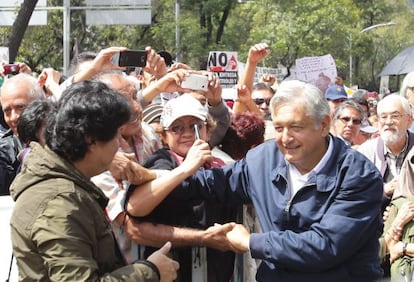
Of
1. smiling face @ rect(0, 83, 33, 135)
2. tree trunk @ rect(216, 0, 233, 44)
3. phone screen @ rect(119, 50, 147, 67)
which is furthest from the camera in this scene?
tree trunk @ rect(216, 0, 233, 44)

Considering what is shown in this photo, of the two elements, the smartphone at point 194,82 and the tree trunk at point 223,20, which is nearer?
the smartphone at point 194,82

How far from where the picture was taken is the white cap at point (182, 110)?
154 inches

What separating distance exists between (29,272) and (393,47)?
67.4m

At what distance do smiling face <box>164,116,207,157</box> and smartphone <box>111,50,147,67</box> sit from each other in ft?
4.53

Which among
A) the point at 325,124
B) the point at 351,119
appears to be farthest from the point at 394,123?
the point at 325,124

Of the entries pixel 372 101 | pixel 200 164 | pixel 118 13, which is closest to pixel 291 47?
pixel 118 13

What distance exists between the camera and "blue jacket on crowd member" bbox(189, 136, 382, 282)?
3.25m

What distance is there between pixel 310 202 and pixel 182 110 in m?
0.92

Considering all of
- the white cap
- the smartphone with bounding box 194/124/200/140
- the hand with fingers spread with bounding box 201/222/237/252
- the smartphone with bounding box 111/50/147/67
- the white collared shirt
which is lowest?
the hand with fingers spread with bounding box 201/222/237/252

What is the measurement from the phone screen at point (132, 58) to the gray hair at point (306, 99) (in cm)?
198

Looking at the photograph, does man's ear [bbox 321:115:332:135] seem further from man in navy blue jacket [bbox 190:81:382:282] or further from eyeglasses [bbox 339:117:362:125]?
eyeglasses [bbox 339:117:362:125]

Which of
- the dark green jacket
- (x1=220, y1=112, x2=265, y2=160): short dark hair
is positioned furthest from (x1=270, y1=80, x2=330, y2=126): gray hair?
(x1=220, y1=112, x2=265, y2=160): short dark hair

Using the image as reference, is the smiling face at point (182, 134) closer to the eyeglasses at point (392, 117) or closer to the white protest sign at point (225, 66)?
the eyeglasses at point (392, 117)

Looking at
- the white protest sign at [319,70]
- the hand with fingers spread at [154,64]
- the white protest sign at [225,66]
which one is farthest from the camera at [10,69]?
the white protest sign at [319,70]
